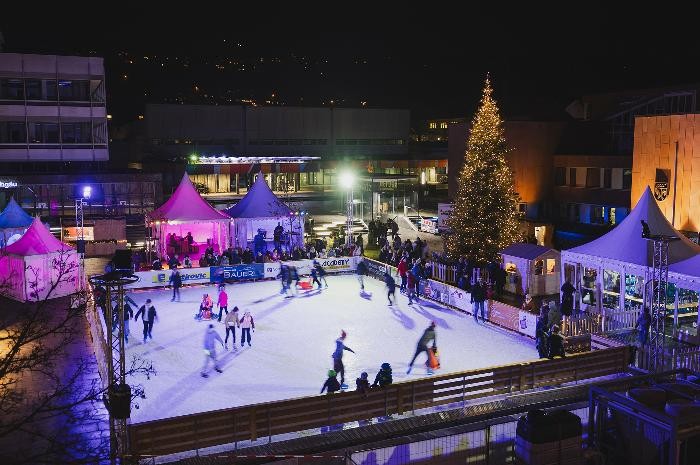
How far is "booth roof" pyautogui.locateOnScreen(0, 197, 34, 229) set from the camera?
2641 centimetres

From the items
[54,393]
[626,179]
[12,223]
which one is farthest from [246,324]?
[626,179]

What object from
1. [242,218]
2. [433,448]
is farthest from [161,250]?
[433,448]

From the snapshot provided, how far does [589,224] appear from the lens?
3127 cm

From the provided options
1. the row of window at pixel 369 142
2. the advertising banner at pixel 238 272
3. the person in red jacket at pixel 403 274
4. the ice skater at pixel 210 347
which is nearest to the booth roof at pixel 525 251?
the person in red jacket at pixel 403 274

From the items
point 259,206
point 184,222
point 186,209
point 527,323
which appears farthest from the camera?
point 259,206

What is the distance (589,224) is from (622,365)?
1887 centimetres

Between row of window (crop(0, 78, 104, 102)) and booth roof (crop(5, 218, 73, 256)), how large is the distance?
1875cm

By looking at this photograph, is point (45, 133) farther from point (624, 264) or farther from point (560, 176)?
point (624, 264)

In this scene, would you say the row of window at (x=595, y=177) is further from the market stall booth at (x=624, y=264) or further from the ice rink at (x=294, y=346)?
the ice rink at (x=294, y=346)

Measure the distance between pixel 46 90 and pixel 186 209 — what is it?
53.7 ft

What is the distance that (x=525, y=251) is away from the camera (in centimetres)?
2203

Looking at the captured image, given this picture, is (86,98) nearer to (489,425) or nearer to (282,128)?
(282,128)

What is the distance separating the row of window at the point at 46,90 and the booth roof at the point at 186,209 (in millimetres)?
14615

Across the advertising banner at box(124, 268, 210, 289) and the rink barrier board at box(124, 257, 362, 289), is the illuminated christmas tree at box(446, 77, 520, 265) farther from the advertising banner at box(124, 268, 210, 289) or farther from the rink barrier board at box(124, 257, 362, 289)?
the advertising banner at box(124, 268, 210, 289)
